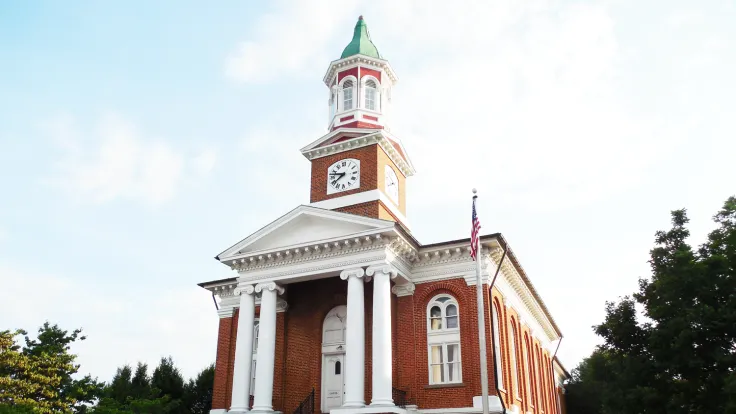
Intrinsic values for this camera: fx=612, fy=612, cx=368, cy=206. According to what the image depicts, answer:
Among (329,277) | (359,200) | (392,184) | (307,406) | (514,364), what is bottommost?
(307,406)

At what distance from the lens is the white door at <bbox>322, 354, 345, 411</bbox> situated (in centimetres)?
2362

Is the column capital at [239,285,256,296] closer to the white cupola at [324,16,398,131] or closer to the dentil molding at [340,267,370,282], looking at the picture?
the dentil molding at [340,267,370,282]

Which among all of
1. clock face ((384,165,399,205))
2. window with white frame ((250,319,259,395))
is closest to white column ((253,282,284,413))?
window with white frame ((250,319,259,395))

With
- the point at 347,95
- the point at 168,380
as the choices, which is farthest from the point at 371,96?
the point at 168,380

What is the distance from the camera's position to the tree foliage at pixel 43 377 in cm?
2872

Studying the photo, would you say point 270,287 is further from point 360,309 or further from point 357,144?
point 357,144

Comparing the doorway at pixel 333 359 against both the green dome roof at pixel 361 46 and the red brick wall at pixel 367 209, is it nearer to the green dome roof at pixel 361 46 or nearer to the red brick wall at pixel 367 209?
the red brick wall at pixel 367 209

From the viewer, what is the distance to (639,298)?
23562mm

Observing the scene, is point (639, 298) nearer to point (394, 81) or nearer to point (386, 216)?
point (386, 216)

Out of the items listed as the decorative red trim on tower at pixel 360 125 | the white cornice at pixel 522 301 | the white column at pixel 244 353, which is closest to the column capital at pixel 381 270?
the white cornice at pixel 522 301

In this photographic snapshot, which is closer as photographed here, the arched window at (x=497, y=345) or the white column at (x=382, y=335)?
the white column at (x=382, y=335)

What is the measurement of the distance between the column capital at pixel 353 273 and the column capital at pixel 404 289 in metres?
2.21

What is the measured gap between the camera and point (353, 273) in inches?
872

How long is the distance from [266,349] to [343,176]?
873cm
